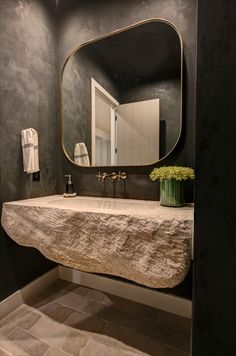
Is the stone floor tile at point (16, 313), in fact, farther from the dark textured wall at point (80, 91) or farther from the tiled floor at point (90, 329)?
the dark textured wall at point (80, 91)

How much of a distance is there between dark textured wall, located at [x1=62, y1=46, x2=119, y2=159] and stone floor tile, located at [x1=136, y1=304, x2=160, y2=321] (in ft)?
4.40

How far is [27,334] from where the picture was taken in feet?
3.90

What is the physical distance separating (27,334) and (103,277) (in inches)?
25.7

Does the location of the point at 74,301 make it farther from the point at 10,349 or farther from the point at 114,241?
the point at 114,241

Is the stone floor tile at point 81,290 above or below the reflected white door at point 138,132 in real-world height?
below

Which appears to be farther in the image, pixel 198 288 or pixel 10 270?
pixel 10 270

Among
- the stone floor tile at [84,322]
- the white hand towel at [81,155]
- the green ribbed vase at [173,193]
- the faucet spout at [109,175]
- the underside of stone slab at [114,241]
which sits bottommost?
the stone floor tile at [84,322]

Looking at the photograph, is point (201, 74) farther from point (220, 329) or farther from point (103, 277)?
point (103, 277)

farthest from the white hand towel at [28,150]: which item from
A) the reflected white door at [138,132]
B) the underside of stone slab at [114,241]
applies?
the reflected white door at [138,132]

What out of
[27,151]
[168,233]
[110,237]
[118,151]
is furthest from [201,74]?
[27,151]

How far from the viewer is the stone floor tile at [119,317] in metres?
1.30

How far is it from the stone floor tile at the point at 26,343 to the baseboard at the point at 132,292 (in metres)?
0.60

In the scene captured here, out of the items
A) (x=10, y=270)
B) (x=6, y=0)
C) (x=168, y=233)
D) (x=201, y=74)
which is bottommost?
(x=10, y=270)

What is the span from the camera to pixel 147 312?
1.40 meters
